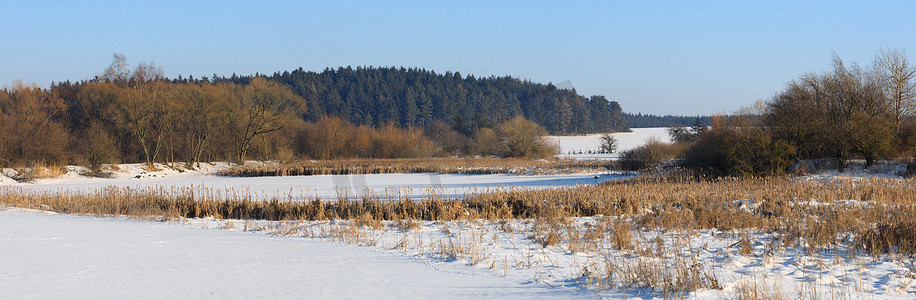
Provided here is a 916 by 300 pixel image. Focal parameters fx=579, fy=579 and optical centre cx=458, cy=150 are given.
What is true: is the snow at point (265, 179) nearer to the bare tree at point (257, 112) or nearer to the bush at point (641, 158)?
the bush at point (641, 158)

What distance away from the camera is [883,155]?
22.3 m

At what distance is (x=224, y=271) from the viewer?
6434 millimetres

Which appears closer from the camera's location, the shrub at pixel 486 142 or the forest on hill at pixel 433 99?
the shrub at pixel 486 142

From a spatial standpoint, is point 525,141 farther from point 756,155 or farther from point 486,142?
point 756,155

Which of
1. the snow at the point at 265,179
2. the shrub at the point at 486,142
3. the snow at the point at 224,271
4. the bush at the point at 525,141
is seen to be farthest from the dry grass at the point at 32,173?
the shrub at the point at 486,142

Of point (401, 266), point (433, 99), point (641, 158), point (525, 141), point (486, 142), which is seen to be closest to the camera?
point (401, 266)

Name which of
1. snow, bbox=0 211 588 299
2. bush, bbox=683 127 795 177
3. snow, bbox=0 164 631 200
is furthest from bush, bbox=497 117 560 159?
snow, bbox=0 211 588 299

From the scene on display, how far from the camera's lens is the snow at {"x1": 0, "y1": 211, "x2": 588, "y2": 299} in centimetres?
538

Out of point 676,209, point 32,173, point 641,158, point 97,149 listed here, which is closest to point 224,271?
point 676,209

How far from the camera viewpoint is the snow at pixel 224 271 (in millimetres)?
5379

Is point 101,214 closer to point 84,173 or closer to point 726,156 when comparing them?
point 726,156

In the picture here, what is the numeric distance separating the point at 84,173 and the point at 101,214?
22.4 meters

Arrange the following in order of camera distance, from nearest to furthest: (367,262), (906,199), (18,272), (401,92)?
(18,272), (367,262), (906,199), (401,92)

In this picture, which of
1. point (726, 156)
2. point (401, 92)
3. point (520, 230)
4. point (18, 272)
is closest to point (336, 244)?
point (520, 230)
